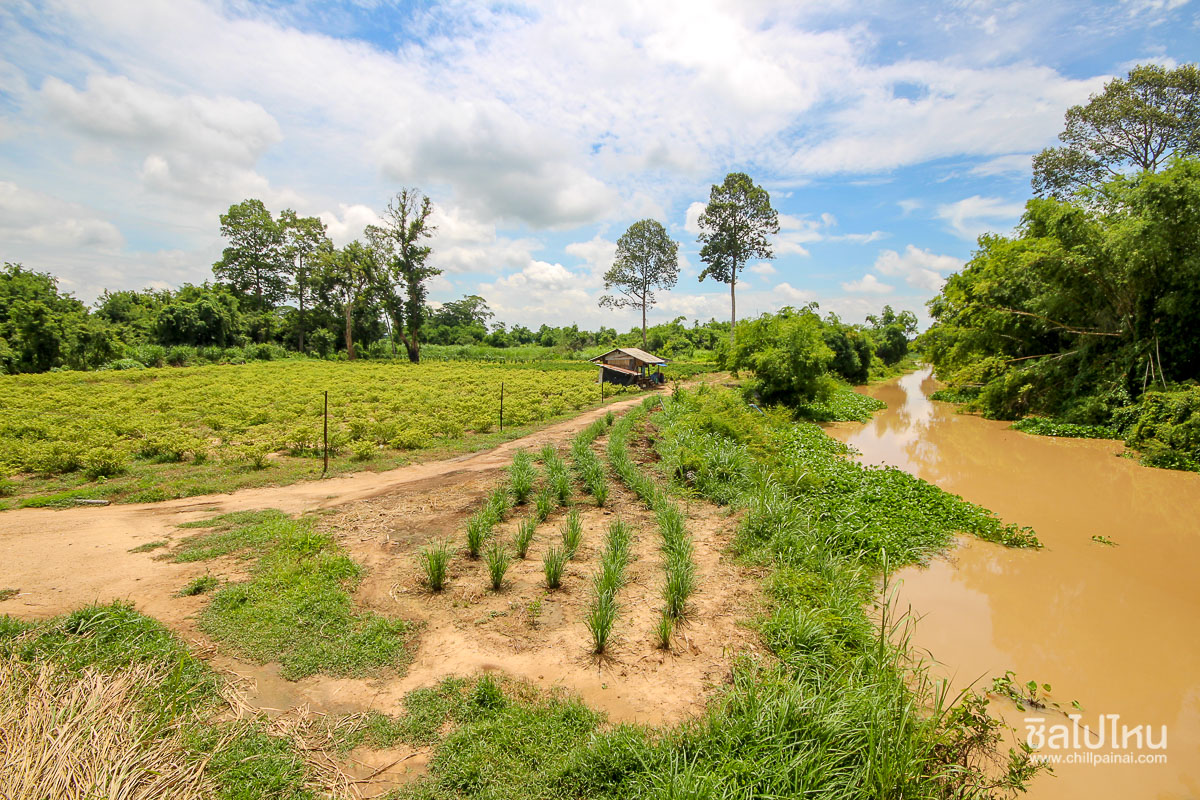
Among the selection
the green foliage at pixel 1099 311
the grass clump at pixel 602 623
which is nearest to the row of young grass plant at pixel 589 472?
the grass clump at pixel 602 623

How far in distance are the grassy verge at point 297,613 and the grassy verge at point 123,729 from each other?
0.47 meters

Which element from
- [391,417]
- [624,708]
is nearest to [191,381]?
[391,417]

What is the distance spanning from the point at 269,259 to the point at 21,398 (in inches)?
1316

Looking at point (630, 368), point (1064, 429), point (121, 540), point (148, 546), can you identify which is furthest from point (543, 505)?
point (630, 368)

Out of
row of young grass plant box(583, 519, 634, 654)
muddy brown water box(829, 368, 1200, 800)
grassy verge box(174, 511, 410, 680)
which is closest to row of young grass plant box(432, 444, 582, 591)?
row of young grass plant box(583, 519, 634, 654)

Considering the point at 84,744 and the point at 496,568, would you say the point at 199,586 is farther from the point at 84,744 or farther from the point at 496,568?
the point at 496,568

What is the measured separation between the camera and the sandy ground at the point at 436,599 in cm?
358

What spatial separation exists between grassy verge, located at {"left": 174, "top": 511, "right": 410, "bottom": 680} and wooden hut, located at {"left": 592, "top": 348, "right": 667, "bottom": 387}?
23824 mm

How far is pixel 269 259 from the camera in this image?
144ft

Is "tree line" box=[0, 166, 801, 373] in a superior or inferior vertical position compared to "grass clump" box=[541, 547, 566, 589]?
superior

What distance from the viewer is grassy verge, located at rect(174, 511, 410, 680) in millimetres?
3881

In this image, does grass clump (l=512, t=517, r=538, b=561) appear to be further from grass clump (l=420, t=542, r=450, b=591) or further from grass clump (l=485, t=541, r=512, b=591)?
grass clump (l=420, t=542, r=450, b=591)

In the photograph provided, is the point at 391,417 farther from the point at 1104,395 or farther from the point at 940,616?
the point at 1104,395

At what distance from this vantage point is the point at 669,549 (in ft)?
19.1
